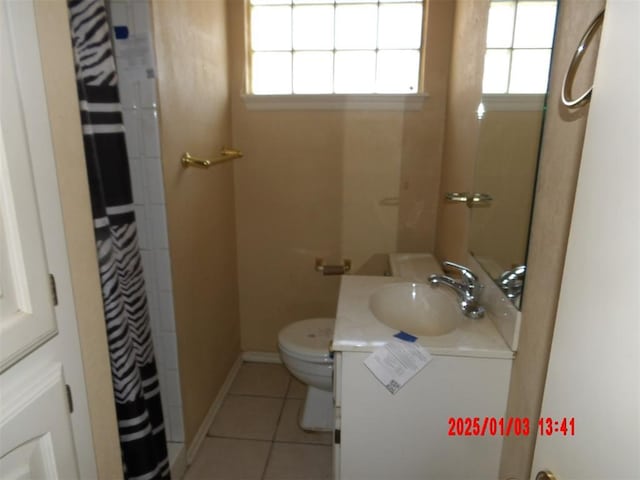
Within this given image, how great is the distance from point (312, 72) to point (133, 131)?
44.1 inches

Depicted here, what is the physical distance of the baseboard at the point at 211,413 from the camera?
1889mm

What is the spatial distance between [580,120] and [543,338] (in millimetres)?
483

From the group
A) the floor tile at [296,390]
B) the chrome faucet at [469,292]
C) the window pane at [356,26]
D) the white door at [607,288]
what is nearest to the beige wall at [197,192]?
the floor tile at [296,390]

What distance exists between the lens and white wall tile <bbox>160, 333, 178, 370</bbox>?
5.55ft

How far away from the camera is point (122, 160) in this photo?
3.70 ft

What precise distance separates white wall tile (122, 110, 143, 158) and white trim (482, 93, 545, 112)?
3.89 ft

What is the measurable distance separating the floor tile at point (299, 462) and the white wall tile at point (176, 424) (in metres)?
0.39

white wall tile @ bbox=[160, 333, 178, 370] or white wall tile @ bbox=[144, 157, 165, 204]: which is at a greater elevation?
white wall tile @ bbox=[144, 157, 165, 204]

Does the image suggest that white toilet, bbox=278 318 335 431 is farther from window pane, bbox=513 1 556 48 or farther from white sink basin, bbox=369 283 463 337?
window pane, bbox=513 1 556 48

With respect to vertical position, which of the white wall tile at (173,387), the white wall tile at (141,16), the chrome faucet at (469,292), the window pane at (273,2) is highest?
the window pane at (273,2)

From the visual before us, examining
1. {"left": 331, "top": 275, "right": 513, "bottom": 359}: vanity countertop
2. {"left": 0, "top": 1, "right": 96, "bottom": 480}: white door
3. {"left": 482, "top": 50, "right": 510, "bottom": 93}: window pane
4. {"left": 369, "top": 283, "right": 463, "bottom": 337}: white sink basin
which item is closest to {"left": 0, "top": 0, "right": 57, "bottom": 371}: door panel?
{"left": 0, "top": 1, "right": 96, "bottom": 480}: white door

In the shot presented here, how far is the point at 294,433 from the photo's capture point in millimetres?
2057

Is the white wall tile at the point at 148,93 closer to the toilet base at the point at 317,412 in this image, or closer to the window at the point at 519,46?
the window at the point at 519,46

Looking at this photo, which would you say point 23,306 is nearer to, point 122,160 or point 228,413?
point 122,160
